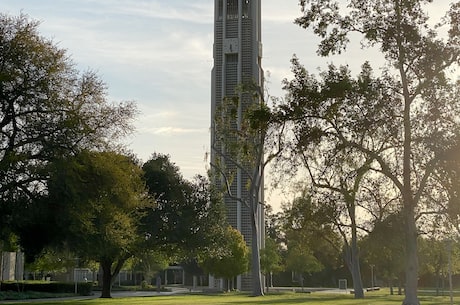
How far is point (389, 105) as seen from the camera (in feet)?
78.9

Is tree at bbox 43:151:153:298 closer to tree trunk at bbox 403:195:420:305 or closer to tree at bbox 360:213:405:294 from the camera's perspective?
tree trunk at bbox 403:195:420:305

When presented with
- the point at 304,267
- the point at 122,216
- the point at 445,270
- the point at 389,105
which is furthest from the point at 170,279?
the point at 389,105

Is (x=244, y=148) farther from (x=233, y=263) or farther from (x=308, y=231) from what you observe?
(x=233, y=263)

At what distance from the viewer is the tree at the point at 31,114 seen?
83.6 feet

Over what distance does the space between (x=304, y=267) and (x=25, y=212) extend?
52.8 meters

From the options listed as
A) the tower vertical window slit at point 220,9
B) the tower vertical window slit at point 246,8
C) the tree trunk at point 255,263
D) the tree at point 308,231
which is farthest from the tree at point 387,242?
the tower vertical window slit at point 220,9

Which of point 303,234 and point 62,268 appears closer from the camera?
point 303,234

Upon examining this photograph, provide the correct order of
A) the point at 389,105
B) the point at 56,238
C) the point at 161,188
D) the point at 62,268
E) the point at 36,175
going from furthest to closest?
the point at 62,268 → the point at 161,188 → the point at 56,238 → the point at 36,175 → the point at 389,105

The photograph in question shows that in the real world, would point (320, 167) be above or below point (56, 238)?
above

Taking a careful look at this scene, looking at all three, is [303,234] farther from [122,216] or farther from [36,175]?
[36,175]

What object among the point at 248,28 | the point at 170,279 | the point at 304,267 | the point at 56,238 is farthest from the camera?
the point at 170,279

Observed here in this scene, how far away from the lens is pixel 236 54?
3627 inches

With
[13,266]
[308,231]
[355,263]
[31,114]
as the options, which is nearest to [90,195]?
[31,114]

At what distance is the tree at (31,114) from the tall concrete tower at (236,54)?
2329 inches
